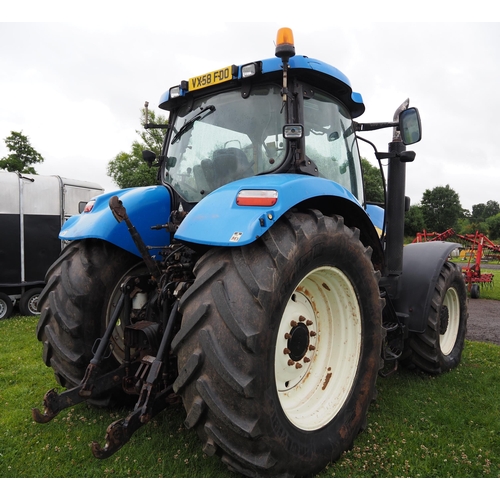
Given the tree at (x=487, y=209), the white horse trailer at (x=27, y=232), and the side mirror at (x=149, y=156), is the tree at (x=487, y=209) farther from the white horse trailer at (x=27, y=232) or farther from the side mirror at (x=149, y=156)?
the side mirror at (x=149, y=156)

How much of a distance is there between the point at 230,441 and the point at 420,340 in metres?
2.55

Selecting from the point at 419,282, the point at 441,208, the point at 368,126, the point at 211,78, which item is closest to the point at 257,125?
the point at 211,78

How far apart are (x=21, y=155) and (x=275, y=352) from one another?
34.7 meters

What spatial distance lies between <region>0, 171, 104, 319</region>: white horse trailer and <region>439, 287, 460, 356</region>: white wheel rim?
19.5 feet

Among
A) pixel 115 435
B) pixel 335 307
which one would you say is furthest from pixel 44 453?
pixel 335 307

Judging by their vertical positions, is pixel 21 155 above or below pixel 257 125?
above

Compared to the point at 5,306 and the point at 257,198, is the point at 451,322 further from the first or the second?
the point at 5,306

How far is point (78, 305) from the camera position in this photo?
104 inches

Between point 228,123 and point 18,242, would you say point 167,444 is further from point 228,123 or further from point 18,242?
point 18,242

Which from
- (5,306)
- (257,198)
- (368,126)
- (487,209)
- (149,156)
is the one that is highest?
(487,209)

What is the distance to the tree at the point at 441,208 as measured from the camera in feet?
154

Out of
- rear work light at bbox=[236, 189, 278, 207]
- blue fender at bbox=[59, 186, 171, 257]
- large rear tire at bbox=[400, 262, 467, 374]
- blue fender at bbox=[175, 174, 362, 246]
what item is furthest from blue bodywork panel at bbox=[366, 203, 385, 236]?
rear work light at bbox=[236, 189, 278, 207]

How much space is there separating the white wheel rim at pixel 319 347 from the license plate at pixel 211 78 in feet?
4.83

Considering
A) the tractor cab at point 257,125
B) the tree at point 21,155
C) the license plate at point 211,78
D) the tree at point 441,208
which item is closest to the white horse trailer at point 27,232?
the tractor cab at point 257,125
